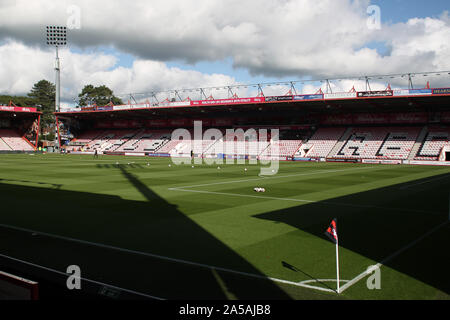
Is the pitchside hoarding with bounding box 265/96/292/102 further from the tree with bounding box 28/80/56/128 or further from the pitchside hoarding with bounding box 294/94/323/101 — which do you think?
the tree with bounding box 28/80/56/128

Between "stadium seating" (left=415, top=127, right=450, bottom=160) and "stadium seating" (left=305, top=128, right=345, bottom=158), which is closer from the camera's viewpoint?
"stadium seating" (left=415, top=127, right=450, bottom=160)

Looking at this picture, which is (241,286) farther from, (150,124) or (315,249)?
(150,124)

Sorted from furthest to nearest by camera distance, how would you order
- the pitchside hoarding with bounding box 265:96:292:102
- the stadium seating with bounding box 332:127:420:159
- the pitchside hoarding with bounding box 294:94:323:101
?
the pitchside hoarding with bounding box 265:96:292:102
the pitchside hoarding with bounding box 294:94:323:101
the stadium seating with bounding box 332:127:420:159

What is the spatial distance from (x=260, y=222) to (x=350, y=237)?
10.9ft

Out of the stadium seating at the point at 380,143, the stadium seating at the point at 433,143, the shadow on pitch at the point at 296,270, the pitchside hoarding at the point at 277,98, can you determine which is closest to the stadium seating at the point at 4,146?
the pitchside hoarding at the point at 277,98

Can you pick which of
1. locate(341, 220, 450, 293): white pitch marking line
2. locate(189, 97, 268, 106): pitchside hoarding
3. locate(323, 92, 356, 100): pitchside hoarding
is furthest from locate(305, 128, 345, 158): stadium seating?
locate(341, 220, 450, 293): white pitch marking line

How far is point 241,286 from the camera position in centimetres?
757

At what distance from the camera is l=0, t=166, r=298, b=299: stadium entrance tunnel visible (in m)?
7.49

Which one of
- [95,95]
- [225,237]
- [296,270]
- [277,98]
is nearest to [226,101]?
[277,98]

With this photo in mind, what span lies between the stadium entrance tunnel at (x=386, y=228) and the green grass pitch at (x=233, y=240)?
41mm

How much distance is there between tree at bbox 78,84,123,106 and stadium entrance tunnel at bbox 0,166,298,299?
133639 millimetres

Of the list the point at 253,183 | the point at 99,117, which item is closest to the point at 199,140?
the point at 99,117

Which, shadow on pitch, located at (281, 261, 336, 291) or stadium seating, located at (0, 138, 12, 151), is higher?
stadium seating, located at (0, 138, 12, 151)

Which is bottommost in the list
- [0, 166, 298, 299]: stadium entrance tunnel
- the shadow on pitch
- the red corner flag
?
the shadow on pitch
